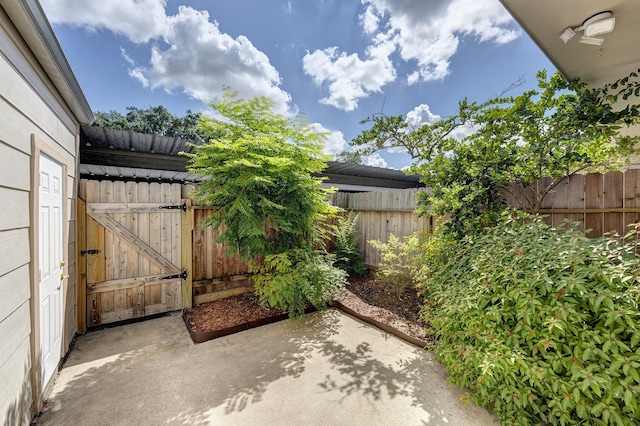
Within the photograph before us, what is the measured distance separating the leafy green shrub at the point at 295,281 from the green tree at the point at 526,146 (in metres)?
1.77

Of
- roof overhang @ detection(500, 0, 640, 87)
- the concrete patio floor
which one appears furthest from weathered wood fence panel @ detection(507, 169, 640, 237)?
the concrete patio floor

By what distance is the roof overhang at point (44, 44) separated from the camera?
1443 mm

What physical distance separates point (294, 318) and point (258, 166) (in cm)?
220

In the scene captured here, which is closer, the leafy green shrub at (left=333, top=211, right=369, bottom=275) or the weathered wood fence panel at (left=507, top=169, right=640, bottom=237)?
the weathered wood fence panel at (left=507, top=169, right=640, bottom=237)

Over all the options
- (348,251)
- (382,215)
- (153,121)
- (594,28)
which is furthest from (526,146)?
(153,121)

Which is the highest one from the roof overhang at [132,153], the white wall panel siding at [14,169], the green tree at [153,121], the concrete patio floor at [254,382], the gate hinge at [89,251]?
the green tree at [153,121]

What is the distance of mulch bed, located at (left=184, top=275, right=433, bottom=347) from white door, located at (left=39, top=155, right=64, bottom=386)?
1.24 m

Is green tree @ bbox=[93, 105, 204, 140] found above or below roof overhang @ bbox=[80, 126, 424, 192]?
above

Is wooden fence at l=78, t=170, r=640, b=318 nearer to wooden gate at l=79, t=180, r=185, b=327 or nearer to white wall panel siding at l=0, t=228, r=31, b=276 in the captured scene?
wooden gate at l=79, t=180, r=185, b=327

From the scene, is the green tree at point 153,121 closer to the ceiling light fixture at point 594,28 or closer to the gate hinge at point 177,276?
the gate hinge at point 177,276

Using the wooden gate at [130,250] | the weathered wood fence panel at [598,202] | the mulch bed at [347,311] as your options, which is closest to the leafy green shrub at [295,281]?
the mulch bed at [347,311]

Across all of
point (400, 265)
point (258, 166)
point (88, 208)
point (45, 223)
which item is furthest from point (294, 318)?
point (88, 208)

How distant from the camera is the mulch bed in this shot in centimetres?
311

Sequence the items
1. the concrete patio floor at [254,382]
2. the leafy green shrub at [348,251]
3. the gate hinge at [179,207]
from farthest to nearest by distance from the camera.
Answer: the leafy green shrub at [348,251]
the gate hinge at [179,207]
the concrete patio floor at [254,382]
